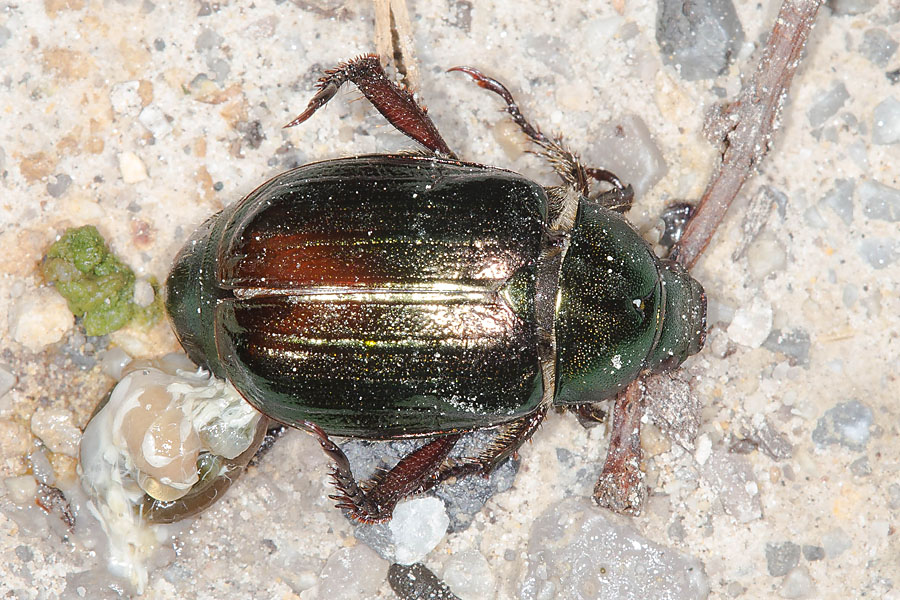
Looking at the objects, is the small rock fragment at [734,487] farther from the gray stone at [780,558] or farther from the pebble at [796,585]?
the pebble at [796,585]

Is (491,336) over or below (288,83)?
below

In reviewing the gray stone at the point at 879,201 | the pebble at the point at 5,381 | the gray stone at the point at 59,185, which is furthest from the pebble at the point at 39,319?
the gray stone at the point at 879,201

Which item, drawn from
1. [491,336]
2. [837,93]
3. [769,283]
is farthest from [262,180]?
[837,93]

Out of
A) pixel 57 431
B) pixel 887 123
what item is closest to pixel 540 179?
pixel 887 123

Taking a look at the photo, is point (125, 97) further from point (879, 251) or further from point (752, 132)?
point (879, 251)

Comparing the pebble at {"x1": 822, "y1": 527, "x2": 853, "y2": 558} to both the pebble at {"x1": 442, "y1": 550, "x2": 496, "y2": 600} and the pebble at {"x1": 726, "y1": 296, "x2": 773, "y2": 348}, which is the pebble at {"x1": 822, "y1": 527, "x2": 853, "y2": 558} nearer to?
the pebble at {"x1": 726, "y1": 296, "x2": 773, "y2": 348}

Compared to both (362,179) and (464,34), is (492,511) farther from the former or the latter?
(464,34)
